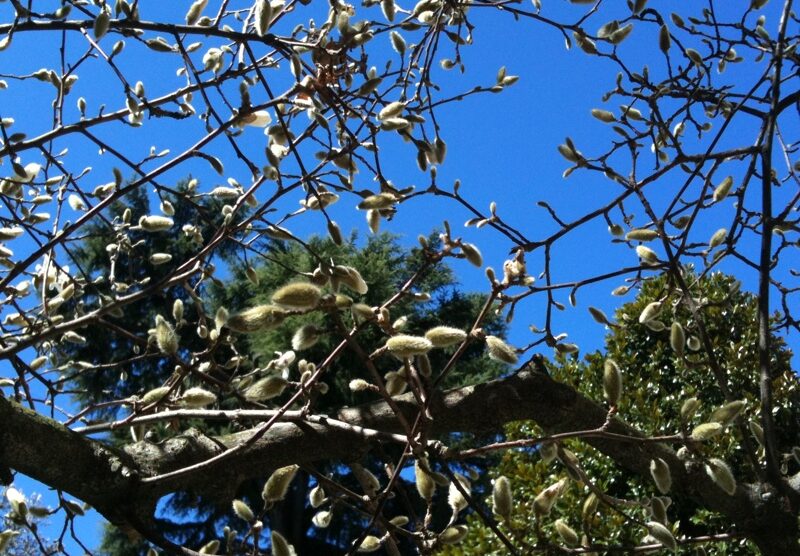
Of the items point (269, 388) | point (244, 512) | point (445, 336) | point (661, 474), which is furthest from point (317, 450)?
point (661, 474)

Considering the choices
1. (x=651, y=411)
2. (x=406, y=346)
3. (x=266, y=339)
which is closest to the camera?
(x=406, y=346)

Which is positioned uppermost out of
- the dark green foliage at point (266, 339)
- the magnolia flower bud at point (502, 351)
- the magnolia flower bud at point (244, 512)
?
the dark green foliage at point (266, 339)

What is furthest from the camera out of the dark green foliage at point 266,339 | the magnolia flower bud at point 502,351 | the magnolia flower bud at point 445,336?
the dark green foliage at point 266,339

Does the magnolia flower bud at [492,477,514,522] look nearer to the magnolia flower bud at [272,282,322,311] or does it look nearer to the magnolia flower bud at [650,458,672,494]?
the magnolia flower bud at [650,458,672,494]

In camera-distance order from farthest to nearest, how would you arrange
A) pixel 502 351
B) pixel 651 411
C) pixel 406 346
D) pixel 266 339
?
pixel 266 339 → pixel 651 411 → pixel 502 351 → pixel 406 346

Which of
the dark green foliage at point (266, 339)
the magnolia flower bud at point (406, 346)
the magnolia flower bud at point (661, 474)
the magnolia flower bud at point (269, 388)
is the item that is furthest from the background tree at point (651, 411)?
the dark green foliage at point (266, 339)

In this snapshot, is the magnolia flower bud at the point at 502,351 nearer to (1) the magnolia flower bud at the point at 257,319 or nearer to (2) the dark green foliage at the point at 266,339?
(1) the magnolia flower bud at the point at 257,319

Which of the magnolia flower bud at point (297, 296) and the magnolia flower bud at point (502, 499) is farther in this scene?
the magnolia flower bud at point (502, 499)

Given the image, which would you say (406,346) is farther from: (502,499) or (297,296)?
(502,499)

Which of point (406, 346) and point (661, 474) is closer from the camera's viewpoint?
point (406, 346)

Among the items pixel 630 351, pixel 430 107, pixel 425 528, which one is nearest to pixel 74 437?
pixel 425 528

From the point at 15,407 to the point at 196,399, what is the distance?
0.91 ft

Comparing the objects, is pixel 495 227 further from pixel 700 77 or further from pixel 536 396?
pixel 700 77

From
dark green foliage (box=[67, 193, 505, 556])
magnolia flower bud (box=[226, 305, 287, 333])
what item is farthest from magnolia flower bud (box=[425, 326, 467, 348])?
dark green foliage (box=[67, 193, 505, 556])
